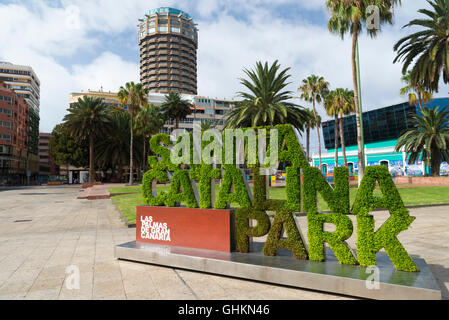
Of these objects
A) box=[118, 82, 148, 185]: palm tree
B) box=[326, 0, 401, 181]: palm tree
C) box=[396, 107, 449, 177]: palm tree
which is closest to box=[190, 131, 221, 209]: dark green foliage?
box=[326, 0, 401, 181]: palm tree

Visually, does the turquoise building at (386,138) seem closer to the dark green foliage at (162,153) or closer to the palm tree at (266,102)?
the palm tree at (266,102)

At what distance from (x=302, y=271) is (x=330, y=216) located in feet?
4.26

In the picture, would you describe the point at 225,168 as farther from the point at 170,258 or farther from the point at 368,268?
the point at 368,268

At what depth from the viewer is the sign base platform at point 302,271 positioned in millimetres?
4645

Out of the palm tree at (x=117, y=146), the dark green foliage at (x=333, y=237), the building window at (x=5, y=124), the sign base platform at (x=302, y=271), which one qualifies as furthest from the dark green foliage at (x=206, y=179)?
the building window at (x=5, y=124)

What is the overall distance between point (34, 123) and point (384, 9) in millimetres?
115834

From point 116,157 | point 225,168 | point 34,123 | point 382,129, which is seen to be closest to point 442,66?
point 225,168

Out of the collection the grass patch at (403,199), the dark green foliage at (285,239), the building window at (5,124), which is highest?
the building window at (5,124)

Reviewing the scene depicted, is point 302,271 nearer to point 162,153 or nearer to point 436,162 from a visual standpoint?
point 162,153

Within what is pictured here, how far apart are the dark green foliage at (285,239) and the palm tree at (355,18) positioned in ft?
60.3

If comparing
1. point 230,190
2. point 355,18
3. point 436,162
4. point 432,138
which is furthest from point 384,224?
point 436,162

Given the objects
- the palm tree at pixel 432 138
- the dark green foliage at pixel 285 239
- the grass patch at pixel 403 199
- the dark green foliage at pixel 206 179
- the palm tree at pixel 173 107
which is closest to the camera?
the dark green foliage at pixel 285 239

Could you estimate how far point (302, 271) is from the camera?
5320mm

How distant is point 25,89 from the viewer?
365 ft
